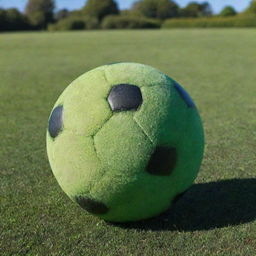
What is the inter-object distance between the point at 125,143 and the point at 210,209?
108cm

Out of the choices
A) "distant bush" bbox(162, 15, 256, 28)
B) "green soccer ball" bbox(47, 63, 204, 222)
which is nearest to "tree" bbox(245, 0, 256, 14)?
"distant bush" bbox(162, 15, 256, 28)

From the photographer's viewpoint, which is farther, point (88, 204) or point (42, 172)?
point (42, 172)

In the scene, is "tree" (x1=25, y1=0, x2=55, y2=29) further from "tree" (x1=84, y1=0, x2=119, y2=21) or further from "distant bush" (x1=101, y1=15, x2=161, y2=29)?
"distant bush" (x1=101, y1=15, x2=161, y2=29)

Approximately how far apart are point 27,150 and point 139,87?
2.58 metres

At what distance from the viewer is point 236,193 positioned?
4.01m

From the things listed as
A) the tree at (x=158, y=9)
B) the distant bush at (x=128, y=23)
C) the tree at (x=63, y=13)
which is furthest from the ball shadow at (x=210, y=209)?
the tree at (x=63, y=13)

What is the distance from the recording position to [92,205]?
3.26 metres

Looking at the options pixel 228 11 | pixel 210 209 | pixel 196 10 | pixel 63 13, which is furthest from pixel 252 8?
pixel 210 209

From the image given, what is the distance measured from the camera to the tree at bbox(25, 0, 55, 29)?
74481 mm

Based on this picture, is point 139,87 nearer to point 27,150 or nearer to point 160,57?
point 27,150

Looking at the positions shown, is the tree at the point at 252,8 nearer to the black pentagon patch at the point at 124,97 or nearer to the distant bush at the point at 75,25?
the distant bush at the point at 75,25

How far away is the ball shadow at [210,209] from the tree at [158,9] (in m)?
93.3

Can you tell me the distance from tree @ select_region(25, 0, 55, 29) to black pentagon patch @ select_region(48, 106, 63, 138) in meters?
71.0

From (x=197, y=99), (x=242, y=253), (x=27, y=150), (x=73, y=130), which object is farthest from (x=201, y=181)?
(x=197, y=99)
